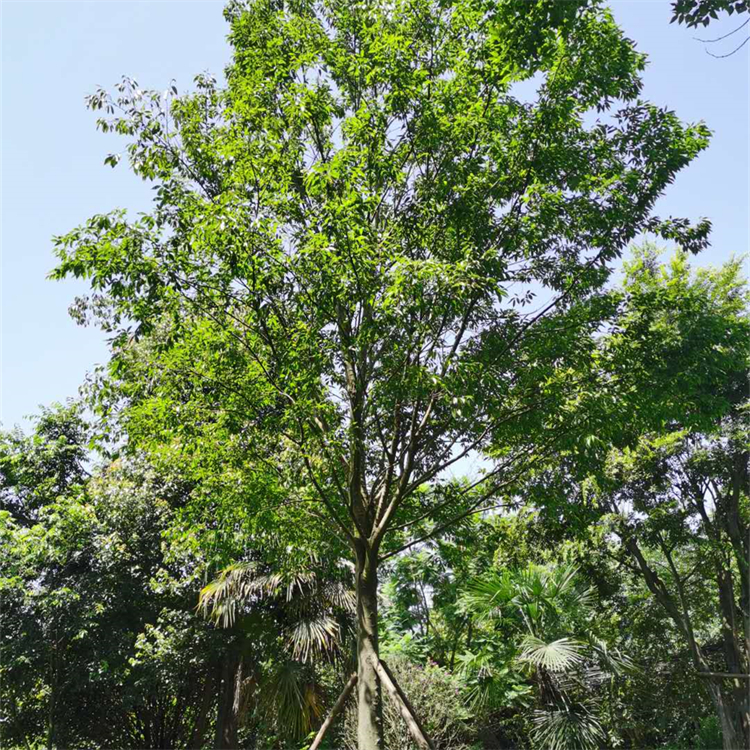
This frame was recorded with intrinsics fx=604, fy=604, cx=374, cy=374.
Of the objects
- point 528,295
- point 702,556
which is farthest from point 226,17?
point 702,556

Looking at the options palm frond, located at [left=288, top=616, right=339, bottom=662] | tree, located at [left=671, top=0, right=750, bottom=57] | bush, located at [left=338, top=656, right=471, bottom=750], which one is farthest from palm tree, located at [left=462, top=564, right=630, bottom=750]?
tree, located at [left=671, top=0, right=750, bottom=57]

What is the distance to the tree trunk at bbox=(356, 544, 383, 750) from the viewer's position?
5.75 m

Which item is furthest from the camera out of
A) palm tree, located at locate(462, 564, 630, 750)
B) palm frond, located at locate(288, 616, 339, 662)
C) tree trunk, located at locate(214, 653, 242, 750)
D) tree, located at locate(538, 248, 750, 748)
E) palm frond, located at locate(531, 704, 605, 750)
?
tree, located at locate(538, 248, 750, 748)

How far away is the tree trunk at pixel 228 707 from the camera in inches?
432

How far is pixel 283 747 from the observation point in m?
10.2

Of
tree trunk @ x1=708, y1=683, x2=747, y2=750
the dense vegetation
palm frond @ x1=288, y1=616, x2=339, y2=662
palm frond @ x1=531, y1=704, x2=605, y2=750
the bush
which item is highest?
the dense vegetation

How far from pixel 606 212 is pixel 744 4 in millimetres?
2301

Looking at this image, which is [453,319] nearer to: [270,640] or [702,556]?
[270,640]

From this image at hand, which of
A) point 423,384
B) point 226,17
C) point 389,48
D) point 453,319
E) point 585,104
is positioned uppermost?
point 226,17

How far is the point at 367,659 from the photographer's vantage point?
19.7 feet

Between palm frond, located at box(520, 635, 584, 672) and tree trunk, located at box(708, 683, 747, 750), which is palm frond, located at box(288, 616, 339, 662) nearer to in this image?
palm frond, located at box(520, 635, 584, 672)

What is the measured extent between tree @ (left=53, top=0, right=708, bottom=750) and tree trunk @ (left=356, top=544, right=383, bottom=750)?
0.03m

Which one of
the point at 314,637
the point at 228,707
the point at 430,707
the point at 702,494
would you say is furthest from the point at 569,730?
the point at 702,494

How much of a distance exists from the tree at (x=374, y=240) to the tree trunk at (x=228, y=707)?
238 inches
